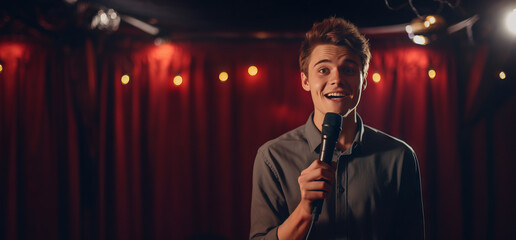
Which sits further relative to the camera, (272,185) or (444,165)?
(444,165)

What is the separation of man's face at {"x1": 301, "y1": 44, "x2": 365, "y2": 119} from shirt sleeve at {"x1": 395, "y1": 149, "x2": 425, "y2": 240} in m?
0.37

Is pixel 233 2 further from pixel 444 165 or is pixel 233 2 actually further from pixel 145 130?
pixel 444 165

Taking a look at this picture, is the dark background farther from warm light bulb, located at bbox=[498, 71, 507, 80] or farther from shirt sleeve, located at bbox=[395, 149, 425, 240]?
shirt sleeve, located at bbox=[395, 149, 425, 240]

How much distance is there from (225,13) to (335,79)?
263 centimetres

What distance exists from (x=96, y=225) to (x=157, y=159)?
0.94 metres

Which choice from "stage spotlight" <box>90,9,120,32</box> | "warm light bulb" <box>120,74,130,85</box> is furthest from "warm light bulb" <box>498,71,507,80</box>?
"warm light bulb" <box>120,74,130,85</box>

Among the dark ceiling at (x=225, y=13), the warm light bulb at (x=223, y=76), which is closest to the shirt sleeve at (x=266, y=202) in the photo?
the dark ceiling at (x=225, y=13)

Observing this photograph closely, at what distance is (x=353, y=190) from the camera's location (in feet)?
5.23

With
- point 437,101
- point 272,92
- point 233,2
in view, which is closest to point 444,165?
point 437,101

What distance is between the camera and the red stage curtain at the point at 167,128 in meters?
3.97

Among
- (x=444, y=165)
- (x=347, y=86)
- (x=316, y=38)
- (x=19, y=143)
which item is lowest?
(x=444, y=165)

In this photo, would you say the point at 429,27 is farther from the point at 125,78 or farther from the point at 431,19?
the point at 125,78

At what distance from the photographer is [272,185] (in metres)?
1.61

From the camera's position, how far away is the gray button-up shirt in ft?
5.05
